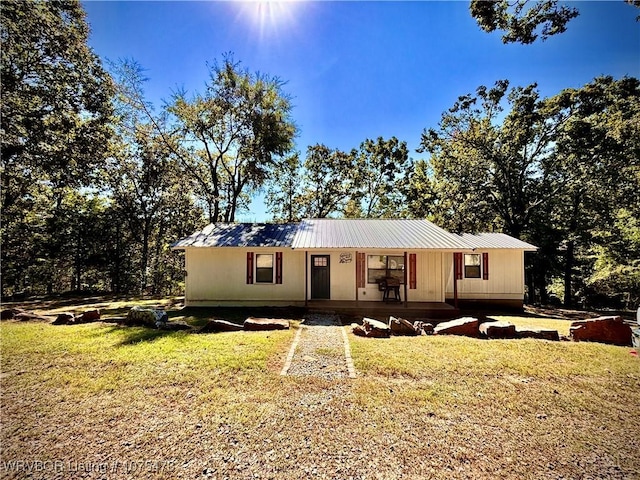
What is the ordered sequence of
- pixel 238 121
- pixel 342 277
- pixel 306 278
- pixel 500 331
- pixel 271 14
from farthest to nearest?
pixel 238 121
pixel 342 277
pixel 306 278
pixel 271 14
pixel 500 331

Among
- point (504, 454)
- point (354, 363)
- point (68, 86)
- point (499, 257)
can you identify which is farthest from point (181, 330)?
point (499, 257)

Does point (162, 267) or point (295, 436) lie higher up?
point (162, 267)

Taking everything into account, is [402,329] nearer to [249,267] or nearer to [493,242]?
[249,267]

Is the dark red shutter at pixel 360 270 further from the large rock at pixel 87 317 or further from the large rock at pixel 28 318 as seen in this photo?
the large rock at pixel 28 318

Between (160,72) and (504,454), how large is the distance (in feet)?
55.6

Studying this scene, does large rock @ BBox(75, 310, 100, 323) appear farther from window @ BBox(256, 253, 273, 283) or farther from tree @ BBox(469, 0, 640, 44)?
tree @ BBox(469, 0, 640, 44)

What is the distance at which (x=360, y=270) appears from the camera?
10516mm

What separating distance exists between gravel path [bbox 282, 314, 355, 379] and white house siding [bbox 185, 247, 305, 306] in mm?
2778

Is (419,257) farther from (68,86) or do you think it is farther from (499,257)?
(68,86)

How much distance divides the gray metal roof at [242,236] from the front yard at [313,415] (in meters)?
5.22

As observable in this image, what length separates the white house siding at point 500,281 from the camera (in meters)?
11.6

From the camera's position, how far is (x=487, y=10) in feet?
18.8

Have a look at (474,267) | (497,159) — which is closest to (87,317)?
(474,267)

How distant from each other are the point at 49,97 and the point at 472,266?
16757mm
